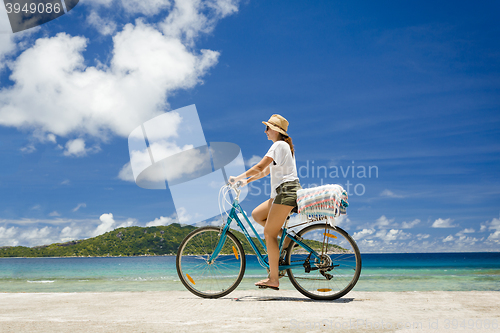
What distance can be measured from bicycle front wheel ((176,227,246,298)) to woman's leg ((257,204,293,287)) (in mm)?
434

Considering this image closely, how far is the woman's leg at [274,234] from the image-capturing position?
423 centimetres

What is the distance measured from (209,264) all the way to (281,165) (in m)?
1.63

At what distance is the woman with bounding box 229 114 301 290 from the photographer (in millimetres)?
4207

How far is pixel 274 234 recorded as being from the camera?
4.29 m

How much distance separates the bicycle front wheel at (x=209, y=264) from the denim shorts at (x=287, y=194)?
2.81 ft

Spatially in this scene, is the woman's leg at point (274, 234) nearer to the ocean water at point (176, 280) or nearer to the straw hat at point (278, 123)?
the ocean water at point (176, 280)

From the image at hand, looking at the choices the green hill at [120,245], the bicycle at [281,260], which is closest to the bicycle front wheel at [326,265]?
the bicycle at [281,260]

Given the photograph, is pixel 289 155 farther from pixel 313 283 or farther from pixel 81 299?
pixel 81 299

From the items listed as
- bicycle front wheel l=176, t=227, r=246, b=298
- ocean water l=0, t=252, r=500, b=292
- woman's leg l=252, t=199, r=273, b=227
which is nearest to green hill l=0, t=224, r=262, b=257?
ocean water l=0, t=252, r=500, b=292

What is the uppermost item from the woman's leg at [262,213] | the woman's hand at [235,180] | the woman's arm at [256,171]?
the woman's arm at [256,171]

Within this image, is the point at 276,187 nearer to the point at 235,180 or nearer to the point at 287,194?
the point at 287,194

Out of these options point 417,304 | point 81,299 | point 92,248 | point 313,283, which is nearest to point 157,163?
point 81,299

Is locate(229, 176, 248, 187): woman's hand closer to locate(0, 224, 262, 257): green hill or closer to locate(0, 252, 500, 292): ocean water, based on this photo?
locate(0, 252, 500, 292): ocean water

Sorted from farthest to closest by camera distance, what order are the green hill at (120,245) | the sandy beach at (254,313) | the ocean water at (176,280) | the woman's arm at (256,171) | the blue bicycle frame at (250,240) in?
the green hill at (120,245) → the ocean water at (176,280) → the blue bicycle frame at (250,240) → the woman's arm at (256,171) → the sandy beach at (254,313)
